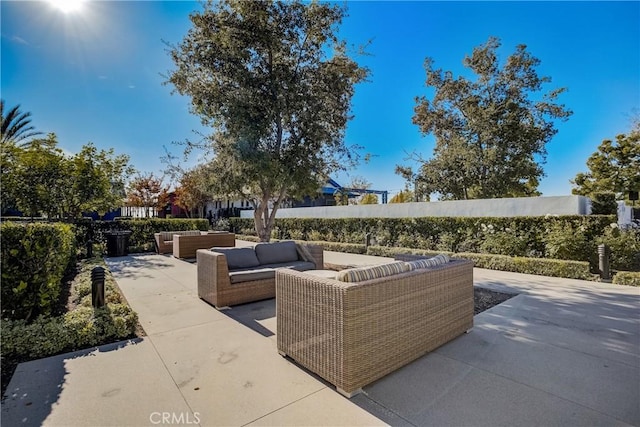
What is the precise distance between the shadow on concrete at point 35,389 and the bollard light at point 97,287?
2.66ft

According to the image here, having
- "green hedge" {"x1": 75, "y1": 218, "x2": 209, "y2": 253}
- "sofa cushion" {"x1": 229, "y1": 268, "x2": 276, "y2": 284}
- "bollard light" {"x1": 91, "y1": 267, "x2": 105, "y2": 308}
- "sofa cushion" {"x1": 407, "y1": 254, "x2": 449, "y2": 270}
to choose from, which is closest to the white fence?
"green hedge" {"x1": 75, "y1": 218, "x2": 209, "y2": 253}

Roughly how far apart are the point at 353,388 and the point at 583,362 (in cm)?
226

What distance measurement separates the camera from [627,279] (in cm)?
604

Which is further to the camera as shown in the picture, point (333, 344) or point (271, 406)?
point (333, 344)

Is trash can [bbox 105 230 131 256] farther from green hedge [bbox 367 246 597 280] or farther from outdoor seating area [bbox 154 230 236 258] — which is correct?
green hedge [bbox 367 246 597 280]

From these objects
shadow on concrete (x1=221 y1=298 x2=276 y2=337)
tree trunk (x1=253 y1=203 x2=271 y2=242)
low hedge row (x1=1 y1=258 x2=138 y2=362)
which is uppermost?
tree trunk (x1=253 y1=203 x2=271 y2=242)

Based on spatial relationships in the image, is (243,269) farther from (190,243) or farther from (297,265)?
(190,243)

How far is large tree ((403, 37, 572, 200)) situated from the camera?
14.7 m

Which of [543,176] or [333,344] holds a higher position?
[543,176]

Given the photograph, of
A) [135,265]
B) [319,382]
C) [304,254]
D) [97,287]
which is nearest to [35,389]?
[97,287]

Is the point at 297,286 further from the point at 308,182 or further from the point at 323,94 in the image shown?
the point at 323,94

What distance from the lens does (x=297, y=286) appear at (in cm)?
273

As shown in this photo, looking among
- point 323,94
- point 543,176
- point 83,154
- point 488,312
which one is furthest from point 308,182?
point 543,176

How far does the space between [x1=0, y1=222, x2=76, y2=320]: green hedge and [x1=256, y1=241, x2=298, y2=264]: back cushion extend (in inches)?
114
